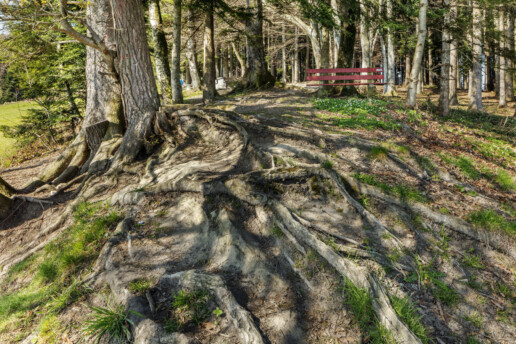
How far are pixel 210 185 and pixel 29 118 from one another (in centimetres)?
1264

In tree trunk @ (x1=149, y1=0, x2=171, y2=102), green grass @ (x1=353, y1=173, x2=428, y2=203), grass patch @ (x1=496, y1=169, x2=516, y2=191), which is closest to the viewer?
green grass @ (x1=353, y1=173, x2=428, y2=203)

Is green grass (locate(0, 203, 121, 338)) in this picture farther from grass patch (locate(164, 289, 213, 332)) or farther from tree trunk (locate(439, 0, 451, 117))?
tree trunk (locate(439, 0, 451, 117))

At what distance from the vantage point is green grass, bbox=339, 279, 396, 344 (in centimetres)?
299

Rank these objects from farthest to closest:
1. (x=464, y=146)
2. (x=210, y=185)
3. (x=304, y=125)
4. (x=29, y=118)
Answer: (x=29, y=118) < (x=464, y=146) < (x=304, y=125) < (x=210, y=185)

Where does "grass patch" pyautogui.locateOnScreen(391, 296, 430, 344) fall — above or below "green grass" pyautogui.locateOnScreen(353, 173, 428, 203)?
below

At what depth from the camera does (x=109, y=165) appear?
6.40m

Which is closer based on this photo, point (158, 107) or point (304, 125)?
point (158, 107)

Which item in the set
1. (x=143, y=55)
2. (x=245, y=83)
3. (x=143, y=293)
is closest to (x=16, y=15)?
(x=143, y=55)

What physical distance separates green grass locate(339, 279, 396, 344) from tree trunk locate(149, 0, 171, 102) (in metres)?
12.2

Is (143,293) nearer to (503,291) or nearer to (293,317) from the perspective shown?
(293,317)

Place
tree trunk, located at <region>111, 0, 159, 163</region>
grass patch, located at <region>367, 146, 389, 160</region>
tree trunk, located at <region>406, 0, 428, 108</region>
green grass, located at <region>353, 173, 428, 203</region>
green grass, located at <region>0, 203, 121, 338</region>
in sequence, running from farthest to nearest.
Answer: tree trunk, located at <region>406, 0, 428, 108</region>
grass patch, located at <region>367, 146, 389, 160</region>
tree trunk, located at <region>111, 0, 159, 163</region>
green grass, located at <region>353, 173, 428, 203</region>
green grass, located at <region>0, 203, 121, 338</region>

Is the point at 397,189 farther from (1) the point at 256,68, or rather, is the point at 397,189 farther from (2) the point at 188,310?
(1) the point at 256,68

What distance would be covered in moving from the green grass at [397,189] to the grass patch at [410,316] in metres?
2.26

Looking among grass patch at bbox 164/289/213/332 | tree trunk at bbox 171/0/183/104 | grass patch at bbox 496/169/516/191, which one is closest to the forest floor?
grass patch at bbox 164/289/213/332
